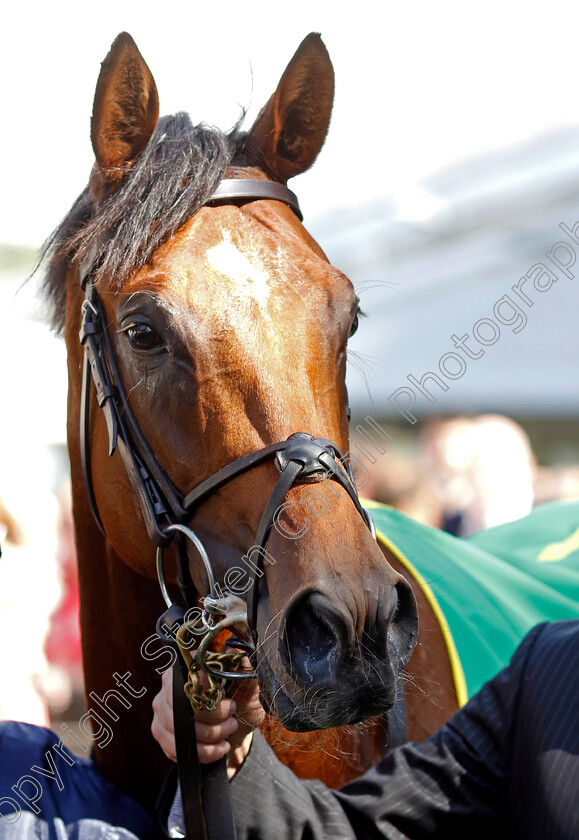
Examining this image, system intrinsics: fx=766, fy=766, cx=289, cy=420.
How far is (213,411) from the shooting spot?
151 cm

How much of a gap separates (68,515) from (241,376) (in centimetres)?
488

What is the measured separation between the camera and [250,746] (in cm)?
165

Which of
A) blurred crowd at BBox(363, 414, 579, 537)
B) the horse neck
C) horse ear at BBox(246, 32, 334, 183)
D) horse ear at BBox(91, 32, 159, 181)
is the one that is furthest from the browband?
blurred crowd at BBox(363, 414, 579, 537)

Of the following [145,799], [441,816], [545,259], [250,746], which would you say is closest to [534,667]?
[441,816]

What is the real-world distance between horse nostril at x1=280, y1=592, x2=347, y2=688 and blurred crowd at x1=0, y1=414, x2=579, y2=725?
220 centimetres

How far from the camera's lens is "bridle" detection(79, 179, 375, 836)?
1.39 meters

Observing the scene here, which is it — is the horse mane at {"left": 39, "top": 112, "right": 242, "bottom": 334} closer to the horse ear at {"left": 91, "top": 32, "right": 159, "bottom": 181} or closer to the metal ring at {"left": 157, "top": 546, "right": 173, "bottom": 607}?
the horse ear at {"left": 91, "top": 32, "right": 159, "bottom": 181}

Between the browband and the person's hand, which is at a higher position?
the browband

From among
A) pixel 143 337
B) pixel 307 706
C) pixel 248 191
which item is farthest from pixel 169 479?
pixel 248 191

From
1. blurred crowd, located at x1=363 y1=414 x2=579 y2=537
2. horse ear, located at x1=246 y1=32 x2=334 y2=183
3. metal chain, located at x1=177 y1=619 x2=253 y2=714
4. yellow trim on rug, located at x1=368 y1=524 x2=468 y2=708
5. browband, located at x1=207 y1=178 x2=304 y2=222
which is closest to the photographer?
metal chain, located at x1=177 y1=619 x2=253 y2=714

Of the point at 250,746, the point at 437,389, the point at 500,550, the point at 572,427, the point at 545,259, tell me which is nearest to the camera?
the point at 250,746

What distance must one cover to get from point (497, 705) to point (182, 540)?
85cm

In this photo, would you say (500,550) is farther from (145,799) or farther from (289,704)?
(289,704)

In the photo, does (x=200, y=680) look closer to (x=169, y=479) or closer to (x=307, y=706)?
(x=307, y=706)
